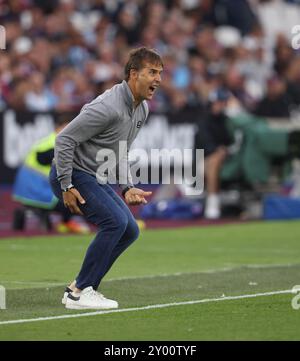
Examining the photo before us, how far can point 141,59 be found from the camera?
363 inches

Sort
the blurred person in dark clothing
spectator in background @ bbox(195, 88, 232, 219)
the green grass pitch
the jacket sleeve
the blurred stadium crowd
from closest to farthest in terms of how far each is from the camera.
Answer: the green grass pitch, the jacket sleeve, the blurred person in dark clothing, spectator in background @ bbox(195, 88, 232, 219), the blurred stadium crowd

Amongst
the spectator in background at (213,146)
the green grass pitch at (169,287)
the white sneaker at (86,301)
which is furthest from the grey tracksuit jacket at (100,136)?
the spectator in background at (213,146)

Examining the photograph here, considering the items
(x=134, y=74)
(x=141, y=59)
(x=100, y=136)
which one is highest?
(x=141, y=59)

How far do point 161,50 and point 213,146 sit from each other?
433cm

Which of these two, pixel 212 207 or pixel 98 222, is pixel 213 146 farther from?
pixel 98 222

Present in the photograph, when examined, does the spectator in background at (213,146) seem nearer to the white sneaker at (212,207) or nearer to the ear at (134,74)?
the white sneaker at (212,207)

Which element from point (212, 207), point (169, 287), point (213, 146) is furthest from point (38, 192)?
point (169, 287)

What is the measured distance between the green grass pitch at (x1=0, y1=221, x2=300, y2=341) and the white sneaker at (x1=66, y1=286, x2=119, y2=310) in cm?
13

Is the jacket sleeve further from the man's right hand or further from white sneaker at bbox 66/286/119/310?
white sneaker at bbox 66/286/119/310

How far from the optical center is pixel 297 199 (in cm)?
2116

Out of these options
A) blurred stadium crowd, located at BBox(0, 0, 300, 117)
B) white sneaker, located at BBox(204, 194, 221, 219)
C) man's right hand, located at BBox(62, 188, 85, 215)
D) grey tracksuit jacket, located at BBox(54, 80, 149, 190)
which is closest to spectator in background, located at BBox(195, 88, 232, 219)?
white sneaker, located at BBox(204, 194, 221, 219)

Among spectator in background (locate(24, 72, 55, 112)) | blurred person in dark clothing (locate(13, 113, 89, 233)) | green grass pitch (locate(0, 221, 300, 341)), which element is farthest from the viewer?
spectator in background (locate(24, 72, 55, 112))

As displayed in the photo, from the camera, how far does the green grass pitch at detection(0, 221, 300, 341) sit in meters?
8.09
